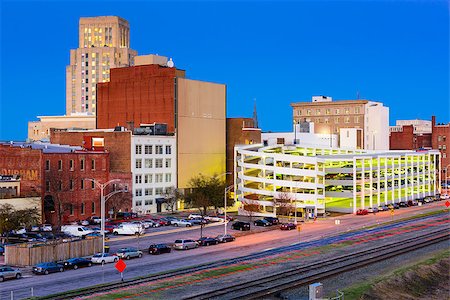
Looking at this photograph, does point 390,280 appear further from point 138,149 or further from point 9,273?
point 138,149

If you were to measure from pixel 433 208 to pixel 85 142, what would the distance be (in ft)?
213

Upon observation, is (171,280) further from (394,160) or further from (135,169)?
(394,160)

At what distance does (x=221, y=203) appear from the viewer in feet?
388

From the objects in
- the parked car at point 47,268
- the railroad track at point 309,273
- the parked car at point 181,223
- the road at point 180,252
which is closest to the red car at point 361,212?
the road at point 180,252

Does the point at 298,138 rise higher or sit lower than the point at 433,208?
higher

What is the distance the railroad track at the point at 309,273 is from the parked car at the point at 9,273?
17.9 m

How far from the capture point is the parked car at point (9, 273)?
5532 centimetres

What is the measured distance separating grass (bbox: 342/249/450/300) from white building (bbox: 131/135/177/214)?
59843 mm

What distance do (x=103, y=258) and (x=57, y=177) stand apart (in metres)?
33.1

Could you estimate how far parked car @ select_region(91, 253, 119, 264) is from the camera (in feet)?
210

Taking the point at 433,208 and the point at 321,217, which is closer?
the point at 321,217

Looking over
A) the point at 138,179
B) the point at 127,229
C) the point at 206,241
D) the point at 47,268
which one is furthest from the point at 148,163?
the point at 47,268

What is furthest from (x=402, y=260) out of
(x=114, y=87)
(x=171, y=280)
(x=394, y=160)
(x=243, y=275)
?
(x=114, y=87)

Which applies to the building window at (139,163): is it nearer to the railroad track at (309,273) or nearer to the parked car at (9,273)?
the railroad track at (309,273)
